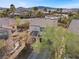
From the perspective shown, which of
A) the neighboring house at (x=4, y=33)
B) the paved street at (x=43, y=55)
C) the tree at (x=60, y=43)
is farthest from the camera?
the neighboring house at (x=4, y=33)

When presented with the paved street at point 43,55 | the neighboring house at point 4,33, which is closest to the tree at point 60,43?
the paved street at point 43,55

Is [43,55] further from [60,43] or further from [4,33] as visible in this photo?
[4,33]

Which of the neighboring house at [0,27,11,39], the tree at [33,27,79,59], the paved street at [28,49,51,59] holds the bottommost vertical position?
the paved street at [28,49,51,59]

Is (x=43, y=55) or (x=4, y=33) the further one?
(x=4, y=33)

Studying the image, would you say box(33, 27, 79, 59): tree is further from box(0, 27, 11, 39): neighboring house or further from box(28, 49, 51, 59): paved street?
box(0, 27, 11, 39): neighboring house

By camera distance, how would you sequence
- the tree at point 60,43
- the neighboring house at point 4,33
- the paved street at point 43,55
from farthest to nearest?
the neighboring house at point 4,33, the paved street at point 43,55, the tree at point 60,43

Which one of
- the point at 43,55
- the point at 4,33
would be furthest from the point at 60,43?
the point at 4,33

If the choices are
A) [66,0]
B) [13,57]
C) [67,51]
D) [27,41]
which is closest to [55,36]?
[67,51]

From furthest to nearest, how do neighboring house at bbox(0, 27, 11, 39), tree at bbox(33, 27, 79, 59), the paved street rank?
neighboring house at bbox(0, 27, 11, 39) < the paved street < tree at bbox(33, 27, 79, 59)

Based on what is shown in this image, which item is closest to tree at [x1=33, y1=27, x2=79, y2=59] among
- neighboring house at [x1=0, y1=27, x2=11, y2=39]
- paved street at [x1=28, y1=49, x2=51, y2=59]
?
paved street at [x1=28, y1=49, x2=51, y2=59]

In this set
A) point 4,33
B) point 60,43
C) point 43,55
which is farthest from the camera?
point 4,33

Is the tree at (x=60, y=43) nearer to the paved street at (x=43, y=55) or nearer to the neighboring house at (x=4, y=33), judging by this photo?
the paved street at (x=43, y=55)

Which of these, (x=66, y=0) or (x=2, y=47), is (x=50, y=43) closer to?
(x=2, y=47)

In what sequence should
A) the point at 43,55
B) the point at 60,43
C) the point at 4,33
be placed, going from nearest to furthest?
the point at 60,43 < the point at 43,55 < the point at 4,33
